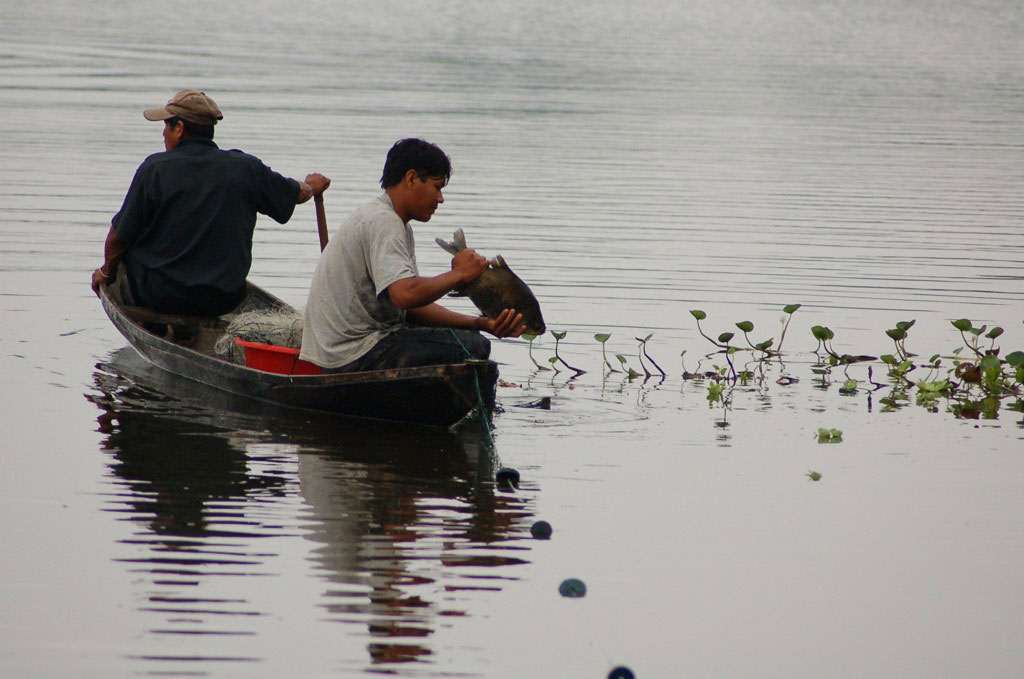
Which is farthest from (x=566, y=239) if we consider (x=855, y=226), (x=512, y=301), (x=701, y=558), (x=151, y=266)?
(x=701, y=558)

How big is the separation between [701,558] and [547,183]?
11.7 metres

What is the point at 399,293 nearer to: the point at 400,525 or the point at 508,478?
the point at 508,478

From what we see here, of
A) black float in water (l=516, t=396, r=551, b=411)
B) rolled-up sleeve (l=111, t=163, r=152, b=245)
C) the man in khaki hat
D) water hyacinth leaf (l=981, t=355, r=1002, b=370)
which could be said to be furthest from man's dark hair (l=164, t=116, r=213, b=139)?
water hyacinth leaf (l=981, t=355, r=1002, b=370)

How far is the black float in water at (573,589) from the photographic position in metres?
5.70

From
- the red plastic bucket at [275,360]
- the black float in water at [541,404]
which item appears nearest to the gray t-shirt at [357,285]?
the red plastic bucket at [275,360]

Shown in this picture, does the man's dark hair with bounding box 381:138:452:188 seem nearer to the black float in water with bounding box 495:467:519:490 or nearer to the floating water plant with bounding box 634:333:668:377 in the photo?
the black float in water with bounding box 495:467:519:490

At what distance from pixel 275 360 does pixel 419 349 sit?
0.99 meters

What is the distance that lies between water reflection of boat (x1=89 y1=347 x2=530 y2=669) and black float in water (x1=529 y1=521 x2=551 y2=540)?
0.27ft

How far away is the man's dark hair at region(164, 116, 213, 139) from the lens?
8.84 meters

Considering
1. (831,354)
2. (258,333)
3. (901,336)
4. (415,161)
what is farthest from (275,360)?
(901,336)

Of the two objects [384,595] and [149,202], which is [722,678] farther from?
[149,202]

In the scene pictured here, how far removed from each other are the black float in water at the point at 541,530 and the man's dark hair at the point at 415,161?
73.9 inches

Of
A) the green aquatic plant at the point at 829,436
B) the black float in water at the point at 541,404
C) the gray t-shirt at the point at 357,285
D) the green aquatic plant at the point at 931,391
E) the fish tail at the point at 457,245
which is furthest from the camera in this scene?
the green aquatic plant at the point at 931,391

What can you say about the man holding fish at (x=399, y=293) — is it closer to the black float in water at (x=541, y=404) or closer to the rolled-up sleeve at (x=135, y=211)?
the black float in water at (x=541, y=404)
